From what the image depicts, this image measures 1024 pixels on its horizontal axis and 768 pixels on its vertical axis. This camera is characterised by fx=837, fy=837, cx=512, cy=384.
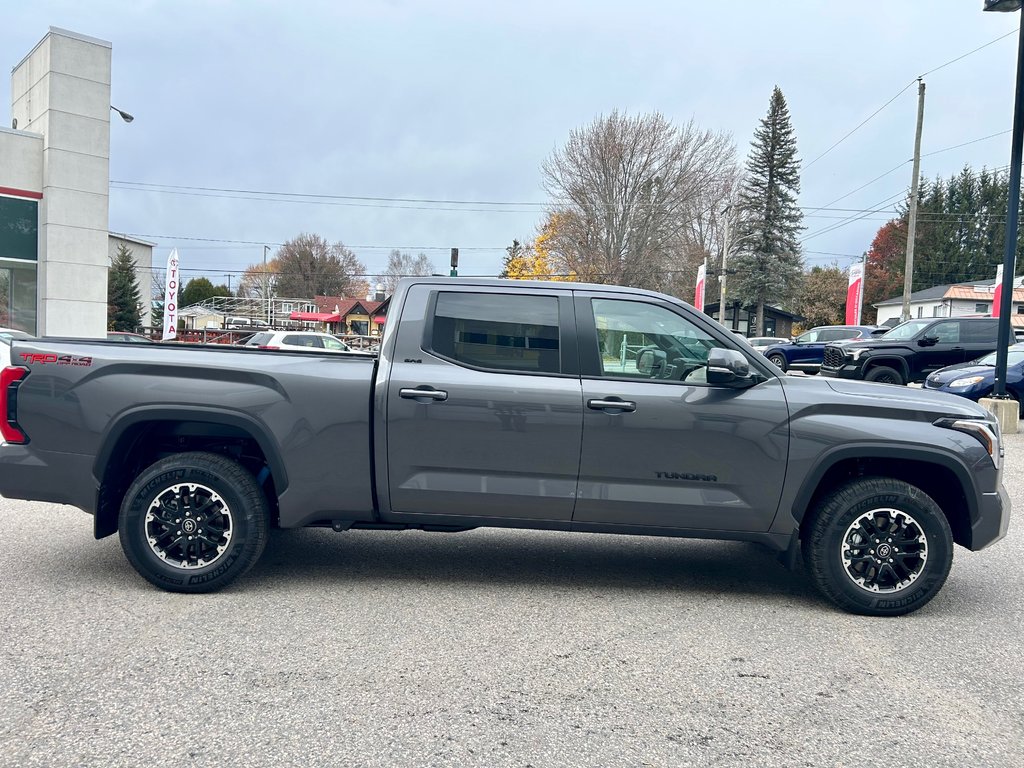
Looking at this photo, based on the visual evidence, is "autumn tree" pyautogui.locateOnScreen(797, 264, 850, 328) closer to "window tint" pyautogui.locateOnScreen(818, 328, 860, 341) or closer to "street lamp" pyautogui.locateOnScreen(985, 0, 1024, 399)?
"window tint" pyautogui.locateOnScreen(818, 328, 860, 341)

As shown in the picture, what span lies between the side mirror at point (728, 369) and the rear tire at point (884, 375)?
15.8 meters

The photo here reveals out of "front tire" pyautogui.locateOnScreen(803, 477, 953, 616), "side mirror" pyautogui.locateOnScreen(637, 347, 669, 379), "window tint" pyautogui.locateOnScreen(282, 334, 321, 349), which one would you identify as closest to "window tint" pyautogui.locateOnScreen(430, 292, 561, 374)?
"side mirror" pyautogui.locateOnScreen(637, 347, 669, 379)

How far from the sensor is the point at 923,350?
1945 centimetres

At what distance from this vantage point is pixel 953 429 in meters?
4.88

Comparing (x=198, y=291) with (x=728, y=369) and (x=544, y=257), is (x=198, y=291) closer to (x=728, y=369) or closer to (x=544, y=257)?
(x=544, y=257)

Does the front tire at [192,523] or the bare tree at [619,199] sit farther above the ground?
the bare tree at [619,199]

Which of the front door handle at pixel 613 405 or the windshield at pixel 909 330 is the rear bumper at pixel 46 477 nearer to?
the front door handle at pixel 613 405

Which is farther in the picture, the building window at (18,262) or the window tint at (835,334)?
the window tint at (835,334)

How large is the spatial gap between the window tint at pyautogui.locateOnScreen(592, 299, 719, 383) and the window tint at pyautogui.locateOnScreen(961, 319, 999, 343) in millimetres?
17412

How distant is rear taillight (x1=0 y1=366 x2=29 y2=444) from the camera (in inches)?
193

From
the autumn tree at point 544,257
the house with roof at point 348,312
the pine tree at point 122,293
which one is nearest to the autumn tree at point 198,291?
the house with roof at point 348,312

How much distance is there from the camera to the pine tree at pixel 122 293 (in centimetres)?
4988

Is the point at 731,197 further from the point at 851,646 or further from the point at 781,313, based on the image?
the point at 851,646

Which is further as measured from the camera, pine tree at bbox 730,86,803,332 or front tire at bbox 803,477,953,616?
pine tree at bbox 730,86,803,332
